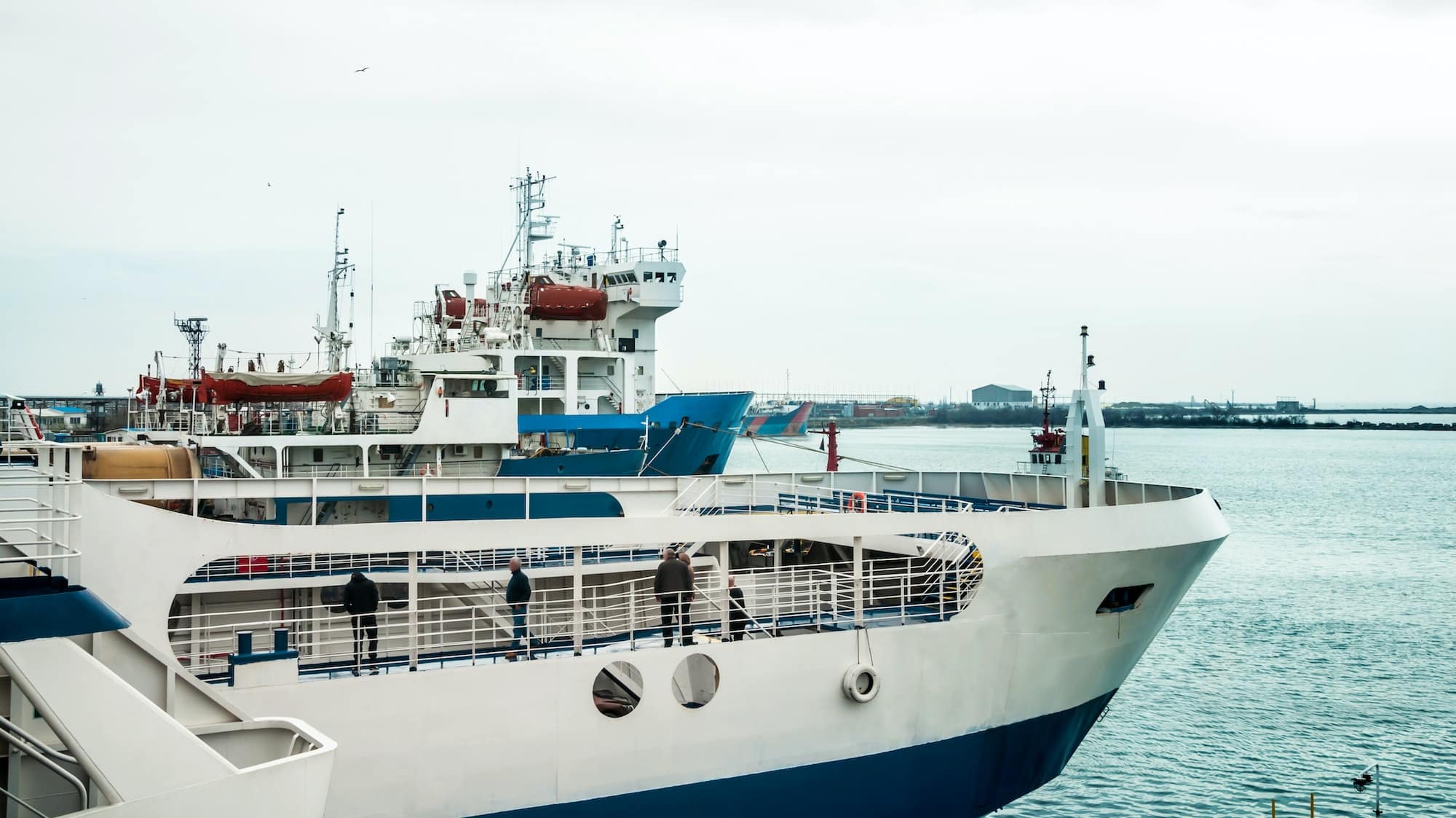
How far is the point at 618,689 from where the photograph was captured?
1282 centimetres

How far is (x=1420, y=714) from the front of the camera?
23.2 metres

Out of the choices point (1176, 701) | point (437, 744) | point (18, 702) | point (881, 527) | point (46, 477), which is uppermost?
point (46, 477)

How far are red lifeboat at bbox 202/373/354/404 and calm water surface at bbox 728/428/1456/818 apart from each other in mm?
15541

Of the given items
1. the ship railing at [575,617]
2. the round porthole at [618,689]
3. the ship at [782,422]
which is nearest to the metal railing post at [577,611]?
the ship railing at [575,617]

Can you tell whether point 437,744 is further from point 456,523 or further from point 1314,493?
point 1314,493

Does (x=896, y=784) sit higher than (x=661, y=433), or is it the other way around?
(x=661, y=433)

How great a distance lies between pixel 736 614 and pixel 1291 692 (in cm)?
1753

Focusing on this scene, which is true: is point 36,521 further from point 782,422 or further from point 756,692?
point 782,422

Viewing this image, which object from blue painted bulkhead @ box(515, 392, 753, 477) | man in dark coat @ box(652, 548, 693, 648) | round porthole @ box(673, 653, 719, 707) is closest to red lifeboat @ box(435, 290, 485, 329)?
blue painted bulkhead @ box(515, 392, 753, 477)

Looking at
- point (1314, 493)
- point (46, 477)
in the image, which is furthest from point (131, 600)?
point (1314, 493)

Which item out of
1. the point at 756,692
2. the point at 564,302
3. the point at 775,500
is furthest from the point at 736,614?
the point at 564,302

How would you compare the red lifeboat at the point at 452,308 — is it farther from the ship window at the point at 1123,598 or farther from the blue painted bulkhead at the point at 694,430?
the ship window at the point at 1123,598

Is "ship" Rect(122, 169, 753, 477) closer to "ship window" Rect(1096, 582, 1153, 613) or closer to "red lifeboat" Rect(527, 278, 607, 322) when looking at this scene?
"red lifeboat" Rect(527, 278, 607, 322)

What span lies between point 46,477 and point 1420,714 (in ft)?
82.4
